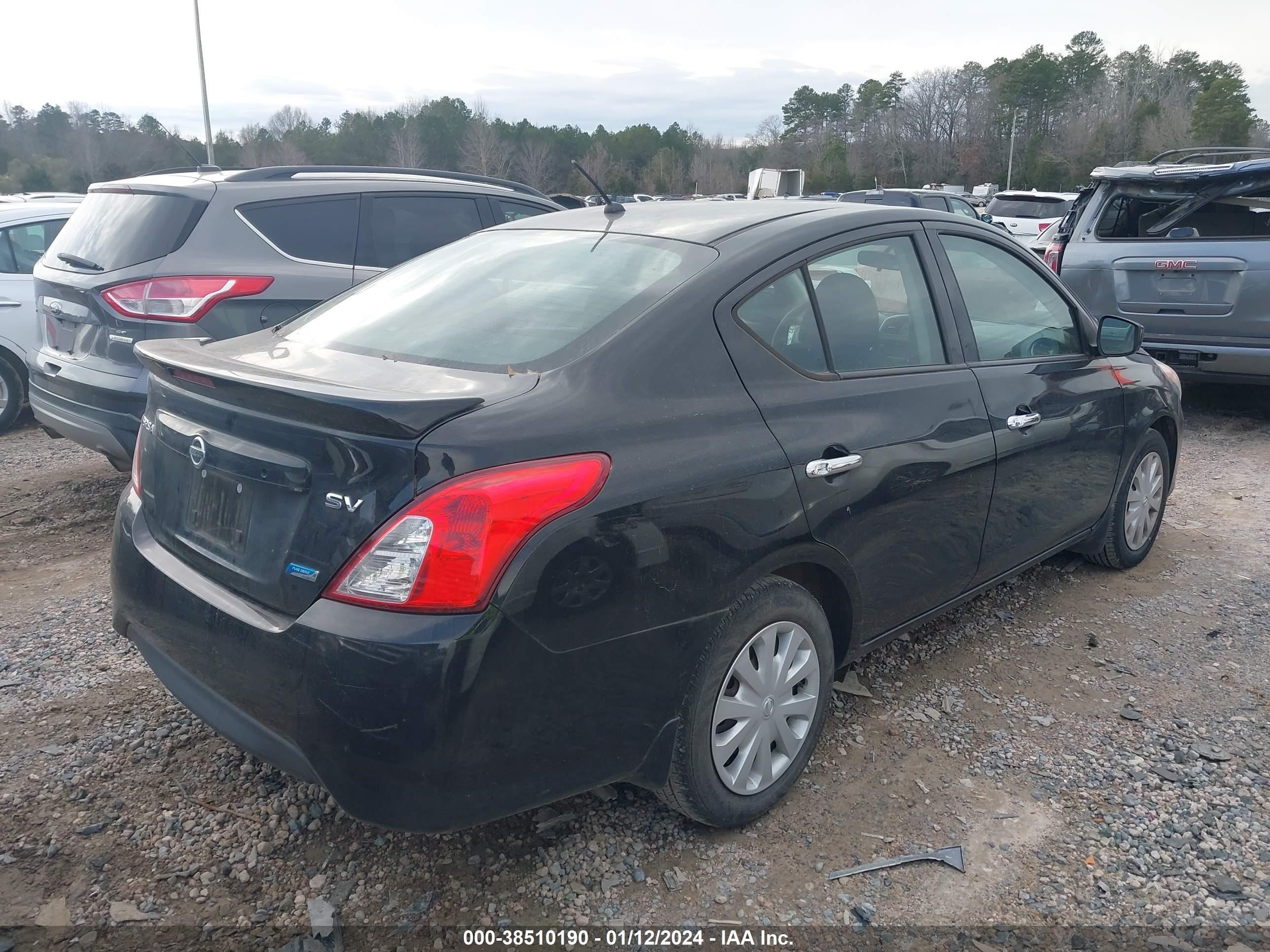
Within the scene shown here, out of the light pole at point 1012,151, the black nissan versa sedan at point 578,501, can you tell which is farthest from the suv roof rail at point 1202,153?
the light pole at point 1012,151

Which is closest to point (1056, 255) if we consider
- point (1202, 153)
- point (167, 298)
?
point (1202, 153)

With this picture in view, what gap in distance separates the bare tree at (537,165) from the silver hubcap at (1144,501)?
186 ft

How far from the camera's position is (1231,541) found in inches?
202

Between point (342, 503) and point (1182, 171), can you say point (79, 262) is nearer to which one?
point (342, 503)

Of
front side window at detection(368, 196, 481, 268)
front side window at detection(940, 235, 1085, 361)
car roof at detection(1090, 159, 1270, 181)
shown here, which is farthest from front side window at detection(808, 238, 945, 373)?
car roof at detection(1090, 159, 1270, 181)

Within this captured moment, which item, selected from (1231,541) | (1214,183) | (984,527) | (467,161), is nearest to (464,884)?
(984,527)

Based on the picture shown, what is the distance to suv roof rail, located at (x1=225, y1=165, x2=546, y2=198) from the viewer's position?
18.4ft

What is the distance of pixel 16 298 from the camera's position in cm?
750

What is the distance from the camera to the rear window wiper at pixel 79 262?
5.14 meters

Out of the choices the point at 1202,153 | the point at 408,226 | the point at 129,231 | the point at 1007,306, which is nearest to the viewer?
the point at 1007,306

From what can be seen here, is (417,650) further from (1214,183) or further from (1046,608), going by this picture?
(1214,183)

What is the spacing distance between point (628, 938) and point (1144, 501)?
3.50 metres

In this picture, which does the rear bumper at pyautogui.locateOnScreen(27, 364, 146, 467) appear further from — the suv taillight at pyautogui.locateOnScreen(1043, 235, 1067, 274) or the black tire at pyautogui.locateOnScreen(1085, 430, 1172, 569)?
the suv taillight at pyautogui.locateOnScreen(1043, 235, 1067, 274)

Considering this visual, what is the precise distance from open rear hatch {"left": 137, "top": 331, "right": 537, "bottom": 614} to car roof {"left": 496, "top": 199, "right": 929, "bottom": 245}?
3.05ft
